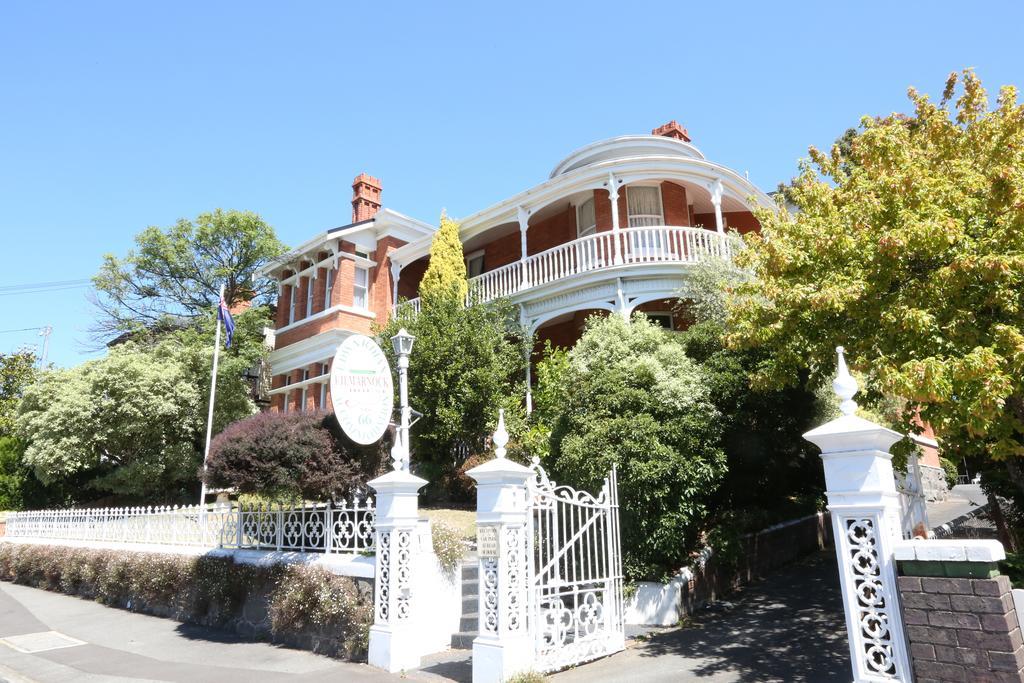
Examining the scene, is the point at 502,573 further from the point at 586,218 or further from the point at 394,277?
the point at 394,277

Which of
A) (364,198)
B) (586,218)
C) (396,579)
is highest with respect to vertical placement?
(364,198)

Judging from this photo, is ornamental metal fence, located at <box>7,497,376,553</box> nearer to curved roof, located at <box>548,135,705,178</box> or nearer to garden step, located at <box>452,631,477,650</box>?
garden step, located at <box>452,631,477,650</box>

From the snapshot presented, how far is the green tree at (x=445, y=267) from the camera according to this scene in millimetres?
17844

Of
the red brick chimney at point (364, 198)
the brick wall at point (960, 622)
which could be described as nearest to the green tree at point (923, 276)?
the brick wall at point (960, 622)

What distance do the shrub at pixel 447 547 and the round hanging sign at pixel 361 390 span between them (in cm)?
173

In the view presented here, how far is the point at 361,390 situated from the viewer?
9.15 metres

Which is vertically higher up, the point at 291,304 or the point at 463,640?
the point at 291,304

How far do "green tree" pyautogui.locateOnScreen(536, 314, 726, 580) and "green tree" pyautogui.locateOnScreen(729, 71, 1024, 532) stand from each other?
1.29 m

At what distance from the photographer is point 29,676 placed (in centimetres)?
757

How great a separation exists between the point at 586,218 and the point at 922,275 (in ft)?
41.2

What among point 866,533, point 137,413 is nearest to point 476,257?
point 137,413

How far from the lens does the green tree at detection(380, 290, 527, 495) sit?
15.2 metres

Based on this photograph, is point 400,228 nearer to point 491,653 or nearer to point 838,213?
point 838,213

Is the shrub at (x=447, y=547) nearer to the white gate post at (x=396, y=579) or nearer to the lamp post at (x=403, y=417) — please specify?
the white gate post at (x=396, y=579)
